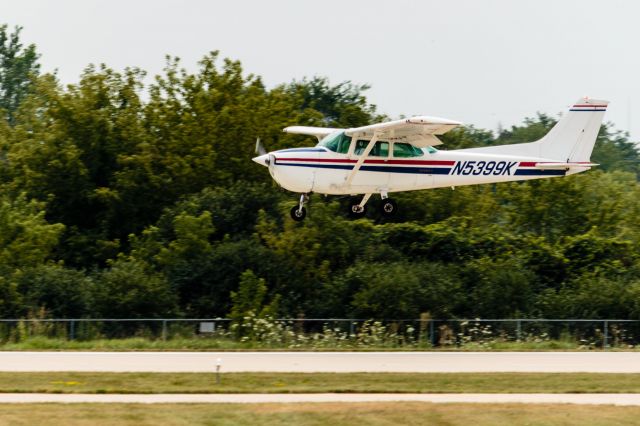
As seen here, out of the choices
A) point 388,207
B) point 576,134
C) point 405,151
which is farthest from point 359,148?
point 576,134

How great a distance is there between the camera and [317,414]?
67.4ft

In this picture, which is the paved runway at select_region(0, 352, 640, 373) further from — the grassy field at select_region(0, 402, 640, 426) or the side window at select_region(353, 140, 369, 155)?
the grassy field at select_region(0, 402, 640, 426)

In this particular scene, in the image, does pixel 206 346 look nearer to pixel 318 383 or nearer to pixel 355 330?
pixel 355 330

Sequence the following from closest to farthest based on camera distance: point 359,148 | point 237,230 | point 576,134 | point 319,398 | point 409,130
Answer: point 319,398
point 409,130
point 359,148
point 576,134
point 237,230

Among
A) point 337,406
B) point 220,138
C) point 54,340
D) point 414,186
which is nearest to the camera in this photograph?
point 337,406

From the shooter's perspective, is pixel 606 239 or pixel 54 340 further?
pixel 606 239

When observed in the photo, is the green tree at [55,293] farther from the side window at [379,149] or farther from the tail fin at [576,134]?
the tail fin at [576,134]

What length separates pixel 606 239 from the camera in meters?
44.7

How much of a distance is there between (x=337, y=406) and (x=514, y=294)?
19852 mm

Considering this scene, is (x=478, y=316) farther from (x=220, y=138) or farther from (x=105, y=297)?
(x=220, y=138)

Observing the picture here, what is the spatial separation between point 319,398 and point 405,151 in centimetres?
1106

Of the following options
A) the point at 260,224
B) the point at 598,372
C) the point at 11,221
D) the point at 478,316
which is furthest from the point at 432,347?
the point at 11,221

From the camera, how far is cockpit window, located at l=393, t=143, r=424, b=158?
31.7 metres

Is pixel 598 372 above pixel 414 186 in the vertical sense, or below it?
below
